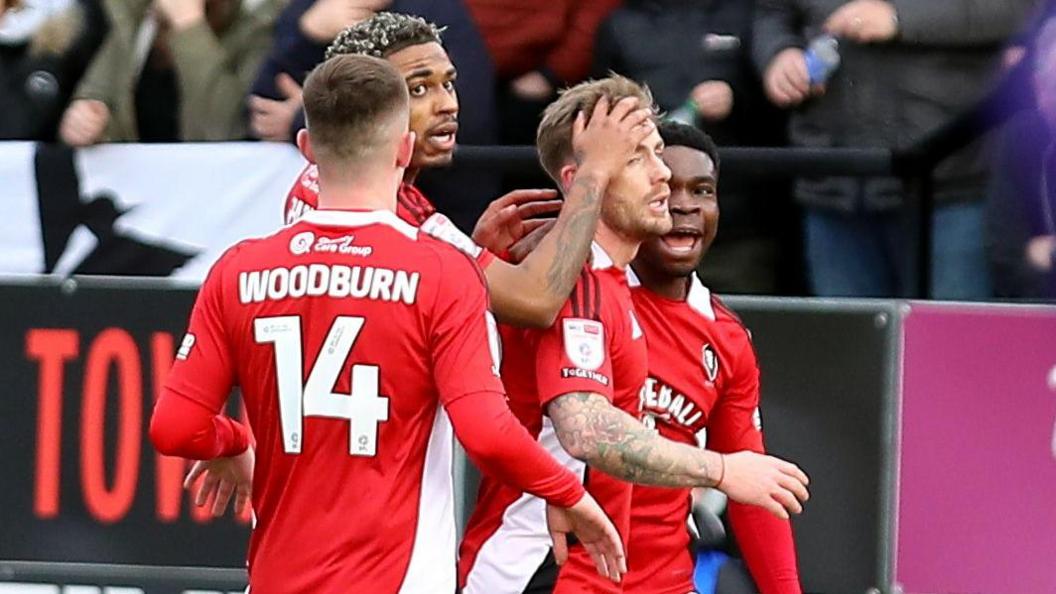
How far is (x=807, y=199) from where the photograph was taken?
24.9 ft

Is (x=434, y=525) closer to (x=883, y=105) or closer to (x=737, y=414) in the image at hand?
(x=737, y=414)

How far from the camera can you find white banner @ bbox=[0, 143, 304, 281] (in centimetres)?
784

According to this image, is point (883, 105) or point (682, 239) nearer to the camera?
point (682, 239)

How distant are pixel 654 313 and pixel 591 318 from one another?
531 mm

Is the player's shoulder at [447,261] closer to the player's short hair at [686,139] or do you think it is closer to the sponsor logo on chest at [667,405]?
the sponsor logo on chest at [667,405]

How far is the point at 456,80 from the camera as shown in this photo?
7.62 meters

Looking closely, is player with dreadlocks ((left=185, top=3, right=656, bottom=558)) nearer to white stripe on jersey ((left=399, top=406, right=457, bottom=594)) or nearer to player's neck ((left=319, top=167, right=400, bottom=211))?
player's neck ((left=319, top=167, right=400, bottom=211))

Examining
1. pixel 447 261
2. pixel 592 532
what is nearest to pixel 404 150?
pixel 447 261

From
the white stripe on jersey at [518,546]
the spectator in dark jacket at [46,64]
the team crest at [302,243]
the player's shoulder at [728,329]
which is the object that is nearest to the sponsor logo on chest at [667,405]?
the player's shoulder at [728,329]

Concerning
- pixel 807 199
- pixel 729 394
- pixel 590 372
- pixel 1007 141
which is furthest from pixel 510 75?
pixel 590 372

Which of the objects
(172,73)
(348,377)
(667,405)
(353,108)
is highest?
(172,73)

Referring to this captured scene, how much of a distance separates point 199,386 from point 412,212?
825mm

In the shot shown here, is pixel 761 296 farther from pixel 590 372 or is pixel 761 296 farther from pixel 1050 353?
pixel 590 372

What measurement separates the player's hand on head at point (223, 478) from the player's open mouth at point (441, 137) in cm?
92
